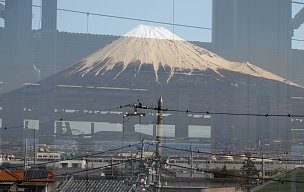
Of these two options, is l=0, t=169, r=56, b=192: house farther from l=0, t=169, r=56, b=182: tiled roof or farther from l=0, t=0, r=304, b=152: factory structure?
l=0, t=0, r=304, b=152: factory structure

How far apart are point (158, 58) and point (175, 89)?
0.58 m

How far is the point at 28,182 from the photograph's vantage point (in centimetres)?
761

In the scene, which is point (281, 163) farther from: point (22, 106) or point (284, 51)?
point (22, 106)

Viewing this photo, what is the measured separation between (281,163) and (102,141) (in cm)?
259

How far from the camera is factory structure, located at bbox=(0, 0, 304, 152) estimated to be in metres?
9.24

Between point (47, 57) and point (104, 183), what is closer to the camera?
point (104, 183)

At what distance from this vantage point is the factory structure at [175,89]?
9.24 metres

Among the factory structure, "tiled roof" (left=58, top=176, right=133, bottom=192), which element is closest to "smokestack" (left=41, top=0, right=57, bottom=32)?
the factory structure

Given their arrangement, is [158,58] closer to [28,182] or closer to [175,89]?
[175,89]

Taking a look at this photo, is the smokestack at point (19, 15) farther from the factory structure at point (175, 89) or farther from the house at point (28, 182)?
the house at point (28, 182)

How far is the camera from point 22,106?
30.9ft

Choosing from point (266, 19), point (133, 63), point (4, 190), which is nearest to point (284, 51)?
point (266, 19)

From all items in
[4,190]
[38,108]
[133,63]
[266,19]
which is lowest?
[4,190]

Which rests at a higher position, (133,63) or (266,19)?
(266,19)
